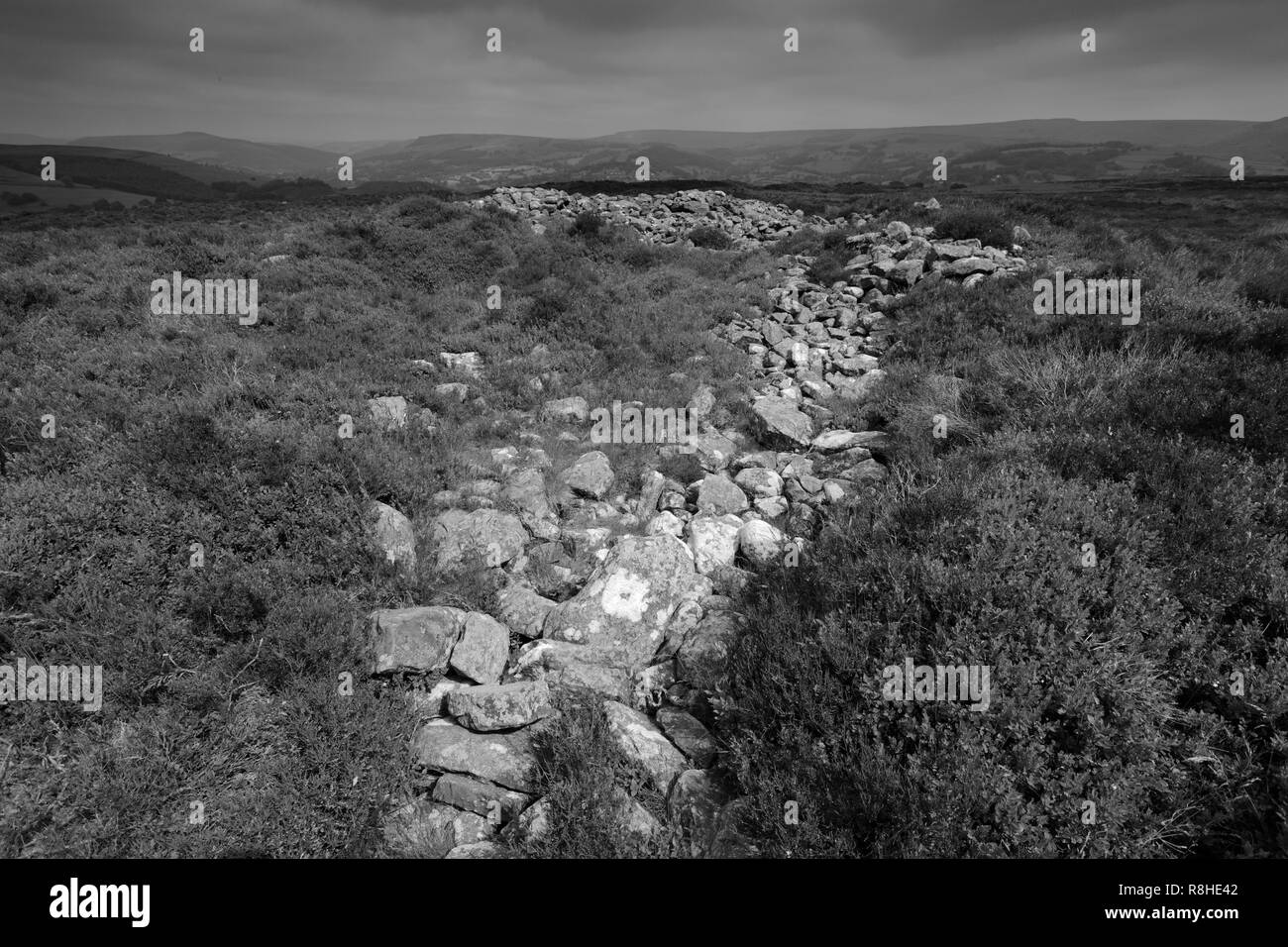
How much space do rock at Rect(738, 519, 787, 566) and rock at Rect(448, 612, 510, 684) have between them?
2.67 meters

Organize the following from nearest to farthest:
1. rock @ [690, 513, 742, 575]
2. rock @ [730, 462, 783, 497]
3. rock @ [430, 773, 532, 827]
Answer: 1. rock @ [430, 773, 532, 827]
2. rock @ [690, 513, 742, 575]
3. rock @ [730, 462, 783, 497]

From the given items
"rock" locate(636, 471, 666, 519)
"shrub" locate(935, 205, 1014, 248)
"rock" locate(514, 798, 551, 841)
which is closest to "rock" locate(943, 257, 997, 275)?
"shrub" locate(935, 205, 1014, 248)

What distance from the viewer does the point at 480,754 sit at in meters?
4.14

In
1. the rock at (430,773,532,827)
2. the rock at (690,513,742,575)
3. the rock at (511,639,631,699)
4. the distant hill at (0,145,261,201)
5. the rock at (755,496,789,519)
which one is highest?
the distant hill at (0,145,261,201)

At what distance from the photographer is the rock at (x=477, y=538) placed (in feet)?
20.1

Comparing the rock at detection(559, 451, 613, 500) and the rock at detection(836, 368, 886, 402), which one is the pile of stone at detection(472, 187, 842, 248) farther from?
the rock at detection(559, 451, 613, 500)

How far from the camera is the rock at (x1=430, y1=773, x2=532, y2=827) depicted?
12.6ft

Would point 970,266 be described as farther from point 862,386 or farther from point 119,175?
point 119,175

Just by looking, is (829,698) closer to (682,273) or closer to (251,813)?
(251,813)

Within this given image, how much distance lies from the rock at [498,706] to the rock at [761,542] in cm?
264

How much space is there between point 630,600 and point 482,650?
1.47m

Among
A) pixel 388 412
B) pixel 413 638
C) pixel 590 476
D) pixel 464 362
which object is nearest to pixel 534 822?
pixel 413 638
